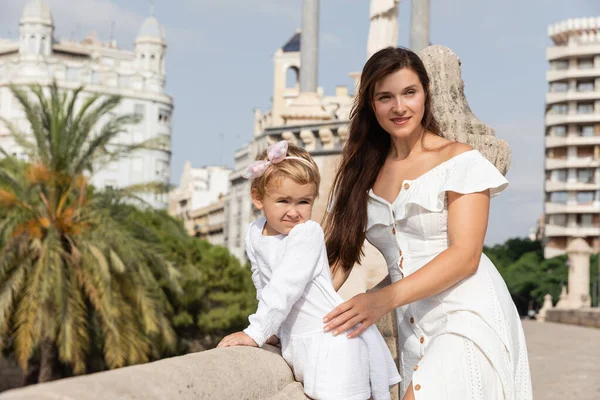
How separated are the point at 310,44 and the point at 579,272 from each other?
27.4m

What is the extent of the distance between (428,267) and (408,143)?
1.80 feet

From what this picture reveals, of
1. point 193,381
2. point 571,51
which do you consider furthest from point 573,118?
point 193,381

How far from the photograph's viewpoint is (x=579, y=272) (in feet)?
134

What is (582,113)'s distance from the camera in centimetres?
7844

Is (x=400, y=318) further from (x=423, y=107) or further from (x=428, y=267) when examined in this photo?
(x=423, y=107)

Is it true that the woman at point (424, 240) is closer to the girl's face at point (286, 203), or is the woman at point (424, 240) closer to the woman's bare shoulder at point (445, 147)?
the woman's bare shoulder at point (445, 147)

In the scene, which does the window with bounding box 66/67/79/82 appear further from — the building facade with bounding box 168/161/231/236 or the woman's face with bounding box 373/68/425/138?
the woman's face with bounding box 373/68/425/138

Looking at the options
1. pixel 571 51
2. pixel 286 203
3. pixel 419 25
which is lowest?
Answer: pixel 286 203

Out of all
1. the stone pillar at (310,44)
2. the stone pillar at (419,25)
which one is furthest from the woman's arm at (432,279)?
the stone pillar at (419,25)

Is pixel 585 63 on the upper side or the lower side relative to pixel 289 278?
upper

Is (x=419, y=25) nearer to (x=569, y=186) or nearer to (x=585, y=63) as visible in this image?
(x=569, y=186)

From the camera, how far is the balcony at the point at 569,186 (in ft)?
253

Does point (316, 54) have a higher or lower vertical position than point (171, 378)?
higher

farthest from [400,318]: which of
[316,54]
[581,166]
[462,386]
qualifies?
[581,166]
